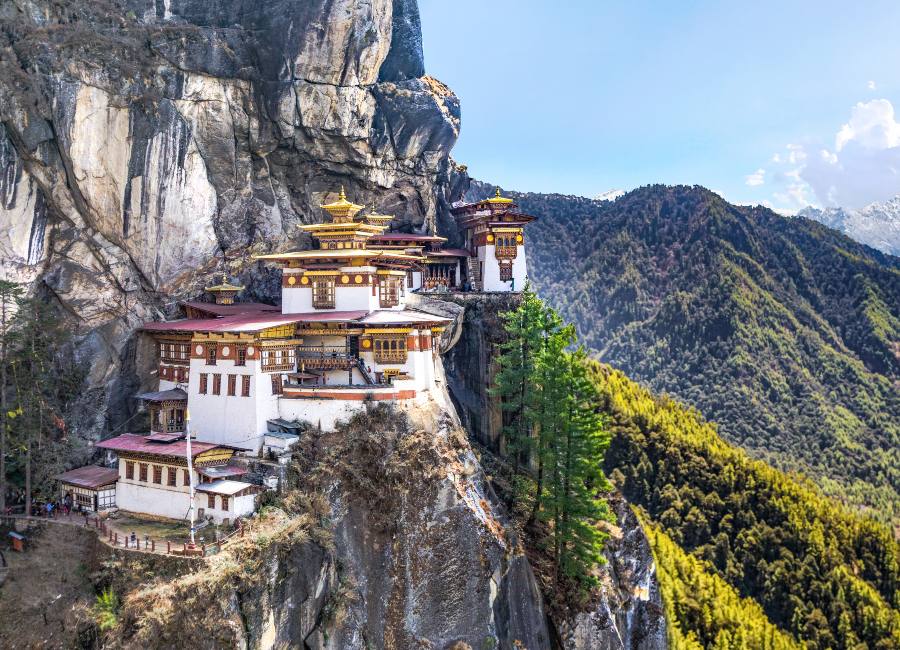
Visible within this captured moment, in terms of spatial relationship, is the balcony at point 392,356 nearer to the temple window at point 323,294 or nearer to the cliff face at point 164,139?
the temple window at point 323,294

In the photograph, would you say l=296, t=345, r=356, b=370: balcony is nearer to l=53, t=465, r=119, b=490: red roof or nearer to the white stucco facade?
l=53, t=465, r=119, b=490: red roof

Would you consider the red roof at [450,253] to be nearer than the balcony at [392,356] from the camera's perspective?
No

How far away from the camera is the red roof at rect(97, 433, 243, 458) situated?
1383 inches

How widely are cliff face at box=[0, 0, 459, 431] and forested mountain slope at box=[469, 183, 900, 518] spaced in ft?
153

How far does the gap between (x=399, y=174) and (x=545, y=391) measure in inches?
971

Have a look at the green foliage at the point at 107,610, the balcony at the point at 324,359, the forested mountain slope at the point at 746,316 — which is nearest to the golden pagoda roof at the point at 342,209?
the balcony at the point at 324,359

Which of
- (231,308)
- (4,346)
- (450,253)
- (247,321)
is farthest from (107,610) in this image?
(450,253)

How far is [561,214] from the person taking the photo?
149 m

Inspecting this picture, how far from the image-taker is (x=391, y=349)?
135 feet

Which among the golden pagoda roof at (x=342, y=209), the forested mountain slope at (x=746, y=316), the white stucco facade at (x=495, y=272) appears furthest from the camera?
the forested mountain slope at (x=746, y=316)

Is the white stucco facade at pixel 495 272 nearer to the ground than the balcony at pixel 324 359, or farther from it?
farther from it

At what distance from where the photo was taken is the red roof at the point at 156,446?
35.1 meters

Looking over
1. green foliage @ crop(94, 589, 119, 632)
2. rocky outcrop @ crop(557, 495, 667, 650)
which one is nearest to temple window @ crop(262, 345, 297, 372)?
green foliage @ crop(94, 589, 119, 632)

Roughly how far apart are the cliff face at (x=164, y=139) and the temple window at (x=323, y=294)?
7.57 m
